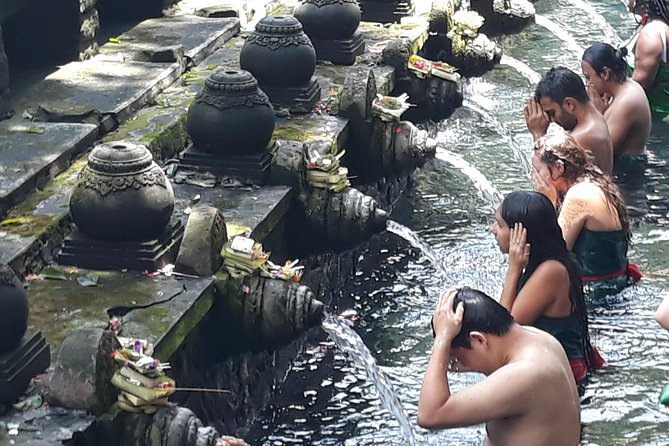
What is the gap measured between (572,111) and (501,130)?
399cm

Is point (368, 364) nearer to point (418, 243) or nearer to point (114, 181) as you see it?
point (418, 243)

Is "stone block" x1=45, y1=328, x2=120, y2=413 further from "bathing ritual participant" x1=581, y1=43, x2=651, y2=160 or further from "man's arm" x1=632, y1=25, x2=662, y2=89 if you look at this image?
"man's arm" x1=632, y1=25, x2=662, y2=89

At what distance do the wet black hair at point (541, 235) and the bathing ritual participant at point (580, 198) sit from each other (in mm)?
863

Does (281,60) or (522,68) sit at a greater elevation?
(281,60)

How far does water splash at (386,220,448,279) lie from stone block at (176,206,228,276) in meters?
2.48

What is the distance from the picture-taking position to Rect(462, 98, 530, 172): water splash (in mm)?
10438

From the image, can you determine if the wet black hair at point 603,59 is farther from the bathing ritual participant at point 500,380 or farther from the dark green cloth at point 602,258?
the bathing ritual participant at point 500,380

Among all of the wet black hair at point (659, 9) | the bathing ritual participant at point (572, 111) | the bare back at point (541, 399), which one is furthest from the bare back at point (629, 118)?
the bare back at point (541, 399)

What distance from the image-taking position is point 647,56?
9719 millimetres

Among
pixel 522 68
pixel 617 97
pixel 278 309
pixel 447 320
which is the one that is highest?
pixel 447 320

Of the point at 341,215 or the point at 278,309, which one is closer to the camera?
the point at 278,309

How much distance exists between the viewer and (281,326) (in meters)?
6.03

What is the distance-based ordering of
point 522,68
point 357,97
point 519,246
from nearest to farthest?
point 519,246 → point 357,97 → point 522,68

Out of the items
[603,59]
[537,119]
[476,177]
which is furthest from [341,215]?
[476,177]
